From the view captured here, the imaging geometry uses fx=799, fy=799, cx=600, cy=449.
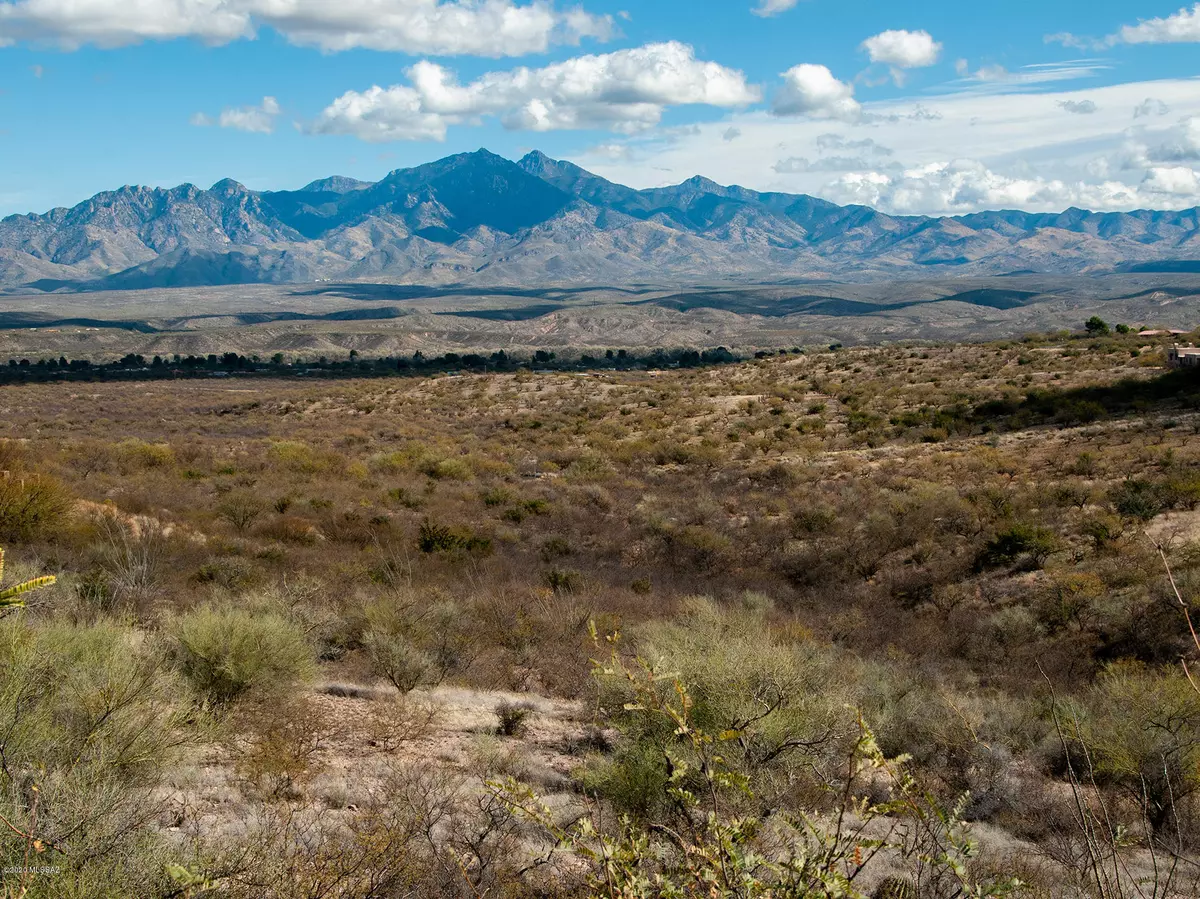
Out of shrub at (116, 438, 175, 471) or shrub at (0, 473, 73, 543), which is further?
shrub at (116, 438, 175, 471)

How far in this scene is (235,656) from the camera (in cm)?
784

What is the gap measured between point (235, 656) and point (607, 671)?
5794 millimetres

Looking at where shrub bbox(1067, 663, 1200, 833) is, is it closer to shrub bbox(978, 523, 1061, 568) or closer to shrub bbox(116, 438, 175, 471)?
shrub bbox(978, 523, 1061, 568)

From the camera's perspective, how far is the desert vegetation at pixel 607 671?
14.2 feet

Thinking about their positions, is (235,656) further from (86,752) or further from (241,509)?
(241,509)

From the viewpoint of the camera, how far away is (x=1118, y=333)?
5194 cm

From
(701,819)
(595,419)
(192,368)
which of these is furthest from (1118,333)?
(192,368)

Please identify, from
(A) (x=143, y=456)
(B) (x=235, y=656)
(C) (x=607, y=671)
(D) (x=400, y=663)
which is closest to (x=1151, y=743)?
(C) (x=607, y=671)

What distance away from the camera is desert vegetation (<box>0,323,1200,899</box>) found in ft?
14.2

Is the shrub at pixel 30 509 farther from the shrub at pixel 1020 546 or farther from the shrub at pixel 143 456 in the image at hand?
the shrub at pixel 1020 546

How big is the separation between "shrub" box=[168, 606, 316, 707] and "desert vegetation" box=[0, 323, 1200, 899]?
33 mm

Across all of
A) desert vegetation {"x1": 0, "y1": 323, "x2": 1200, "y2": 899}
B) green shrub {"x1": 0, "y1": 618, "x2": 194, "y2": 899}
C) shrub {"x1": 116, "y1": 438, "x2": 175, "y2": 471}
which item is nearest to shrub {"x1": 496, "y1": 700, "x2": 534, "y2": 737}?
desert vegetation {"x1": 0, "y1": 323, "x2": 1200, "y2": 899}

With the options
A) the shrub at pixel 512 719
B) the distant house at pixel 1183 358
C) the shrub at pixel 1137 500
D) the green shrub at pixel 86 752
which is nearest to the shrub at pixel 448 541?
the shrub at pixel 512 719

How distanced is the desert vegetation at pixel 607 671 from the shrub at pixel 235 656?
1.3 inches
